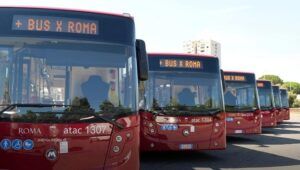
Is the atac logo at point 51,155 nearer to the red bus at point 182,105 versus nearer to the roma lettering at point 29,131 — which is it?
the roma lettering at point 29,131

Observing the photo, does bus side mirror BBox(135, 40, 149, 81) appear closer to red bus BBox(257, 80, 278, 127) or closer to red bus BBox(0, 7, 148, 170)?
red bus BBox(0, 7, 148, 170)

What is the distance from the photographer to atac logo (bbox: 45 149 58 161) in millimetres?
6266

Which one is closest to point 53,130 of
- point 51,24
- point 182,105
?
point 51,24

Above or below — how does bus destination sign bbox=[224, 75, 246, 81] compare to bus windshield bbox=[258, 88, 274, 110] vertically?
above

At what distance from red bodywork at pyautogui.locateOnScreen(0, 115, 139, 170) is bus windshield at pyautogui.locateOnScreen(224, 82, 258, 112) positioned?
10.2 m

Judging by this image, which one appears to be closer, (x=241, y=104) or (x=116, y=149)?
(x=116, y=149)

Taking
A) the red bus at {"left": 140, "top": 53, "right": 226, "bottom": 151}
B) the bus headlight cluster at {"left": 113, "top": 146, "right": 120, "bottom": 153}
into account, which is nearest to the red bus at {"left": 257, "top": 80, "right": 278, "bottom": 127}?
the red bus at {"left": 140, "top": 53, "right": 226, "bottom": 151}

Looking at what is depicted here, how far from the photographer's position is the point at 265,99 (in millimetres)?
22188

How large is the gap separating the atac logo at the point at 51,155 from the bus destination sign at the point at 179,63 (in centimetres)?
580

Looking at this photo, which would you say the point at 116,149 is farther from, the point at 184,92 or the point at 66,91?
the point at 184,92

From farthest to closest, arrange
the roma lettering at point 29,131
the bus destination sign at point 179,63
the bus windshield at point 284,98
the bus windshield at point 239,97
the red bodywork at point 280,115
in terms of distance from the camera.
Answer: the bus windshield at point 284,98, the red bodywork at point 280,115, the bus windshield at point 239,97, the bus destination sign at point 179,63, the roma lettering at point 29,131

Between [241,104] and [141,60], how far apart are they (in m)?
9.88

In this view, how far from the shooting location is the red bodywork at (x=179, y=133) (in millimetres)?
11254

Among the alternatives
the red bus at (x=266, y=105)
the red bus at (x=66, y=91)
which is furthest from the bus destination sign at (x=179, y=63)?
the red bus at (x=266, y=105)
